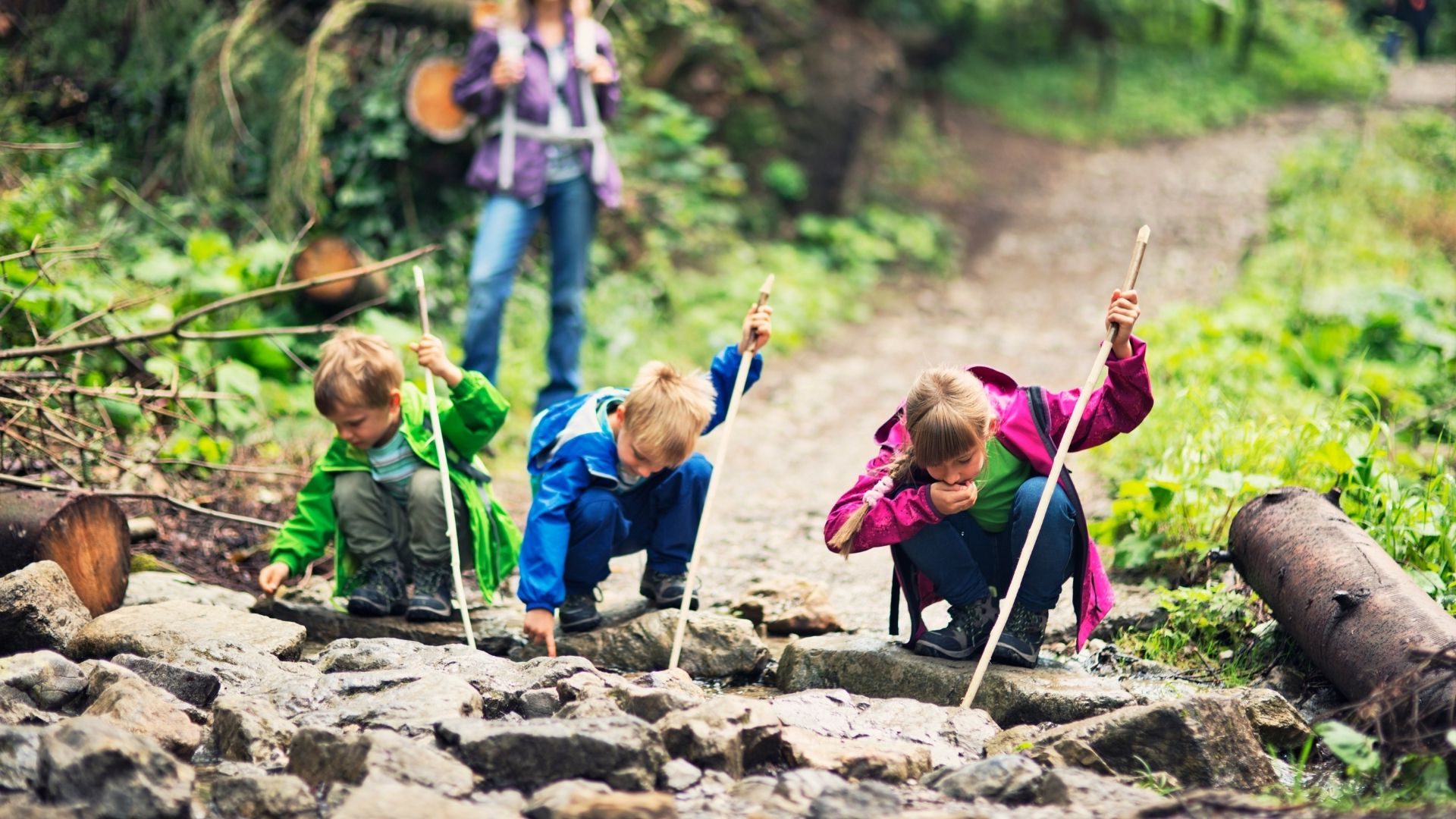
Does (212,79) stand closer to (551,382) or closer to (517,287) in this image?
(517,287)

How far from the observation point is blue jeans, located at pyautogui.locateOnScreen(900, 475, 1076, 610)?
3391mm

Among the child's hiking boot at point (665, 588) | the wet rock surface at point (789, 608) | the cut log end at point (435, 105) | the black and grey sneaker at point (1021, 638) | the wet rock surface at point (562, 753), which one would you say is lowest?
the wet rock surface at point (789, 608)

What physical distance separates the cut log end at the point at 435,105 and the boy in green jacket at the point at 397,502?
3.44 metres

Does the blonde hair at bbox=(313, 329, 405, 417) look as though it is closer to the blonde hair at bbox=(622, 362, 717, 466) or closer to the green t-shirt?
the blonde hair at bbox=(622, 362, 717, 466)

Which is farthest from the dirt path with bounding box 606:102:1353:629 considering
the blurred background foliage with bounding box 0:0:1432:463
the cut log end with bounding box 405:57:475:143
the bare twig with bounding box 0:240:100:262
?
the cut log end with bounding box 405:57:475:143

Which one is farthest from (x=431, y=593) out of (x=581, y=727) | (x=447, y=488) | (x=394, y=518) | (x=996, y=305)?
(x=996, y=305)

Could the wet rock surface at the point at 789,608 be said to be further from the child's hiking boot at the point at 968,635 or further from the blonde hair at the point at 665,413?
the blonde hair at the point at 665,413

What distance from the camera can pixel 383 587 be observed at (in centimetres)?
411

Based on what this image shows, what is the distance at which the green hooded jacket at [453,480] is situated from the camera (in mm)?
3943

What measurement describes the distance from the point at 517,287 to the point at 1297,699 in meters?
5.26

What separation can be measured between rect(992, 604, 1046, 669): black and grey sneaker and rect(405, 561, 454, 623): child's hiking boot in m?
1.72

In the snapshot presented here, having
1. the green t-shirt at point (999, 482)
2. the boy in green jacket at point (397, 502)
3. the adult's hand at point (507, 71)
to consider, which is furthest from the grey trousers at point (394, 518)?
the adult's hand at point (507, 71)

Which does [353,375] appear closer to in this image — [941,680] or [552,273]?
[941,680]

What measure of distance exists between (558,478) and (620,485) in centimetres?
20
